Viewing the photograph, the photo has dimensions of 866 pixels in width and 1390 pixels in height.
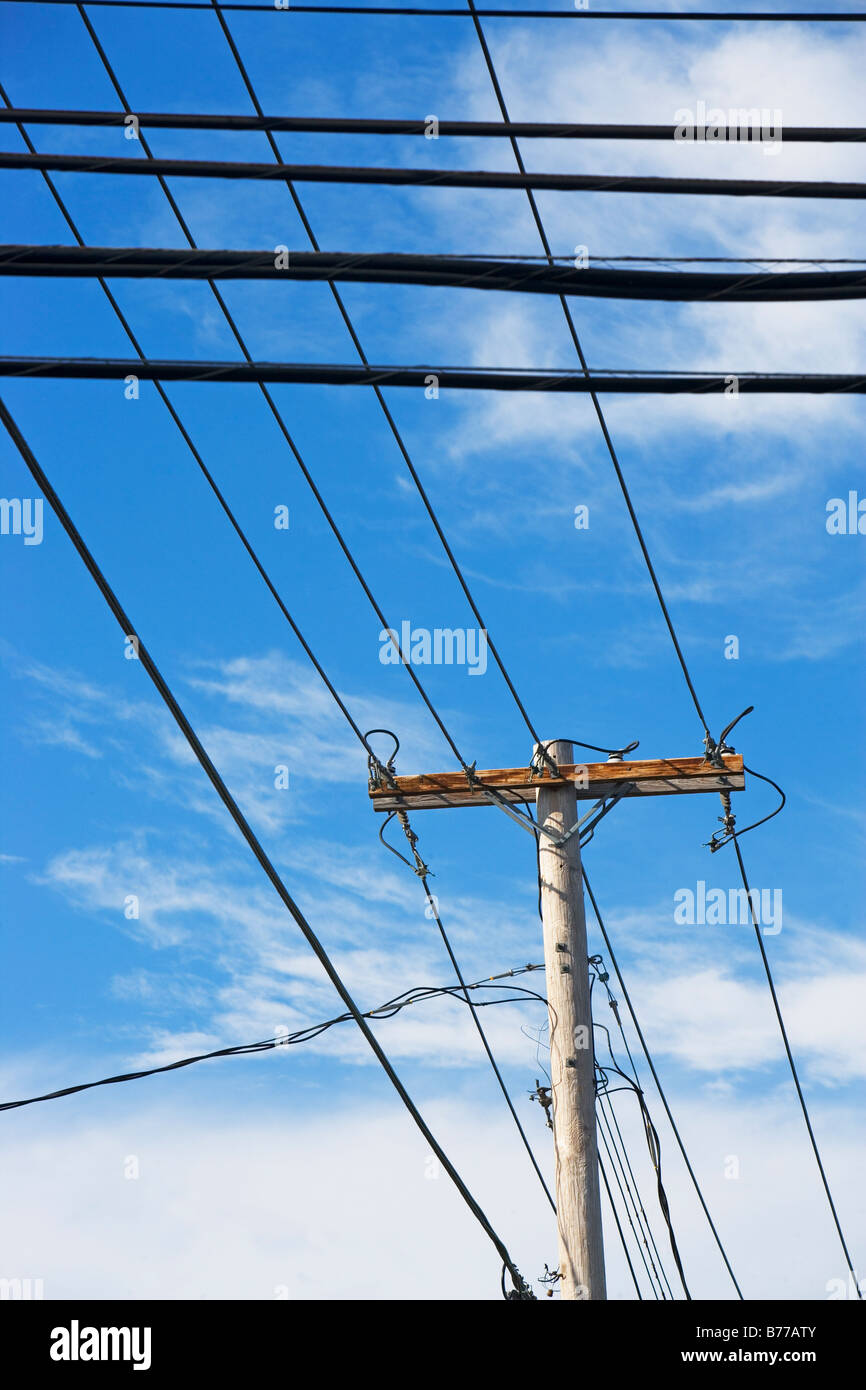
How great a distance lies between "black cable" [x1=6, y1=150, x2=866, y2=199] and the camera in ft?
17.8

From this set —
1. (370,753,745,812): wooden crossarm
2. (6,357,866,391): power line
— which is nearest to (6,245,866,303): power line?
(6,357,866,391): power line

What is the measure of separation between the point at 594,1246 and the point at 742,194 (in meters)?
6.32

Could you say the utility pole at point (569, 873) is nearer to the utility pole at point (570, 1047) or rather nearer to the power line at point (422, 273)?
the utility pole at point (570, 1047)

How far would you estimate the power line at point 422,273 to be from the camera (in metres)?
5.21

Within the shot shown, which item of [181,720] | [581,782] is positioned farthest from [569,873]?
[181,720]

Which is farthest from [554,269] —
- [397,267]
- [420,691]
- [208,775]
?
[420,691]

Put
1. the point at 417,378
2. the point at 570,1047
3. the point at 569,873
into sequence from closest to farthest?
the point at 417,378
the point at 570,1047
the point at 569,873

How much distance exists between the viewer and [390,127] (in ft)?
18.9

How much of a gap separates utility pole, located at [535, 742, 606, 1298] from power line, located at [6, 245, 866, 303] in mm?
4877

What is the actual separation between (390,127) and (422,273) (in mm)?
858

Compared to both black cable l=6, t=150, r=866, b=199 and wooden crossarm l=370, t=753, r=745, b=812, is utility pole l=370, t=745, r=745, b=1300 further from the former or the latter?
black cable l=6, t=150, r=866, b=199

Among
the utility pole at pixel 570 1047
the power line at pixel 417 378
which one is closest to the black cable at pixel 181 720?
the power line at pixel 417 378

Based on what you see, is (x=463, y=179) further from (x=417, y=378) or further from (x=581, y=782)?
(x=581, y=782)
